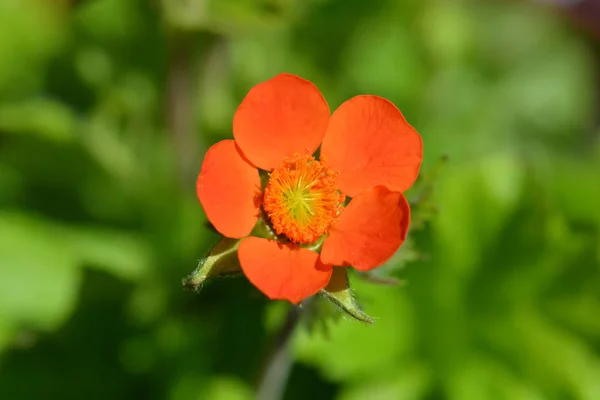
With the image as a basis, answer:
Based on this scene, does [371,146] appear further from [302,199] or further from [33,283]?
[33,283]

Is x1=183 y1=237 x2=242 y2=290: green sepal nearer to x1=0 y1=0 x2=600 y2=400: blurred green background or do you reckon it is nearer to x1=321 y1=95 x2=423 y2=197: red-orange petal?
x1=321 y1=95 x2=423 y2=197: red-orange petal

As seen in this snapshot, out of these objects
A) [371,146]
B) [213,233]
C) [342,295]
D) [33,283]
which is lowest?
[33,283]

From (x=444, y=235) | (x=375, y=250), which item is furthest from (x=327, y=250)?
(x=444, y=235)

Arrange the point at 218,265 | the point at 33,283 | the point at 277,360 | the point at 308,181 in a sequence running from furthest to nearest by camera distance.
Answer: the point at 33,283 < the point at 277,360 < the point at 308,181 < the point at 218,265

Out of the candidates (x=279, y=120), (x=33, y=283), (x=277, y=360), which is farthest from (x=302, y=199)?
(x=33, y=283)

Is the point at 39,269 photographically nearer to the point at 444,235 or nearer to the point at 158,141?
the point at 158,141

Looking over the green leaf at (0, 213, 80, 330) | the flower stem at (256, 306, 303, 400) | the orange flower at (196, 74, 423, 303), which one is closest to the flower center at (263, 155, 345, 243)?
the orange flower at (196, 74, 423, 303)
